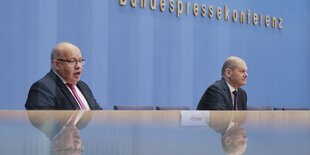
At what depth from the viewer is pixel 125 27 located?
5480 millimetres

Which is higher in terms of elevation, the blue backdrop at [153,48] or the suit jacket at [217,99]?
the blue backdrop at [153,48]

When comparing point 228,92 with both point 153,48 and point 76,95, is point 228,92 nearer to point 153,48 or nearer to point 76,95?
point 76,95

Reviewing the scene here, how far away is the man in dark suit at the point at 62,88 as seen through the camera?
2523 mm

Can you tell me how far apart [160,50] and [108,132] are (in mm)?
5007

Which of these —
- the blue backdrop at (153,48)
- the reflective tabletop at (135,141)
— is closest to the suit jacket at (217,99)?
the blue backdrop at (153,48)

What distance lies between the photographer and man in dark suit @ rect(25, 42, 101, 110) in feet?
8.28

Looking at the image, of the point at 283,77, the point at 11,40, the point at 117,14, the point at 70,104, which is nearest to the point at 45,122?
the point at 70,104

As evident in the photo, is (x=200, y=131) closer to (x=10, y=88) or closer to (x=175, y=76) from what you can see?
(x=10, y=88)

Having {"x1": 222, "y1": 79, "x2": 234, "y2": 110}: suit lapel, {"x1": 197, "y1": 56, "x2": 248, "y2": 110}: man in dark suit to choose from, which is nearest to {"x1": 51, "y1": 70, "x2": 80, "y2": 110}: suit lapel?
{"x1": 197, "y1": 56, "x2": 248, "y2": 110}: man in dark suit

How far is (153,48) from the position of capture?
5.82 metres

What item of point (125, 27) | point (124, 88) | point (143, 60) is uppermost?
point (125, 27)

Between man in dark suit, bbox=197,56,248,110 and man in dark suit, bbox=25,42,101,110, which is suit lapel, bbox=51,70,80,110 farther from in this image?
man in dark suit, bbox=197,56,248,110

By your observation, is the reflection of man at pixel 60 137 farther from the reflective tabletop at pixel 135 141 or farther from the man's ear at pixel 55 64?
the man's ear at pixel 55 64

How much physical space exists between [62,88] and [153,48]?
3.13 meters
